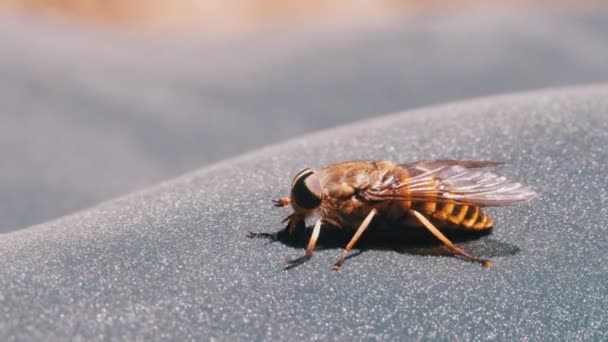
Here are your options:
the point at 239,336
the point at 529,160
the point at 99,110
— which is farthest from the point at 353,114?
the point at 239,336

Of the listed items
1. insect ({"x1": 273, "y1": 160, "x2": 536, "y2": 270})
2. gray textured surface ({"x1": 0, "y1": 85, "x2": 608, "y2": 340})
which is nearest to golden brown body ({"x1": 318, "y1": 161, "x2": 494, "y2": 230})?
insect ({"x1": 273, "y1": 160, "x2": 536, "y2": 270})

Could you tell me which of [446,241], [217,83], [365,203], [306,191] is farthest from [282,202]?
[217,83]

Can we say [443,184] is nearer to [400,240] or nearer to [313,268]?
[400,240]

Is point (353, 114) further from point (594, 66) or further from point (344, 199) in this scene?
point (344, 199)

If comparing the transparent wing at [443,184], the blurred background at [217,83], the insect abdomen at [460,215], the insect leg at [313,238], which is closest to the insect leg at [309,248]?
the insect leg at [313,238]

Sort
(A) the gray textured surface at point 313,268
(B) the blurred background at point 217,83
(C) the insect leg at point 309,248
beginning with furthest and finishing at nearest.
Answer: (B) the blurred background at point 217,83
(C) the insect leg at point 309,248
(A) the gray textured surface at point 313,268

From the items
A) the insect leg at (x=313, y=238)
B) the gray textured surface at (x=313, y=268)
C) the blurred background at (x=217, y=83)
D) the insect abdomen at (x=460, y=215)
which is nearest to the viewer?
the gray textured surface at (x=313, y=268)

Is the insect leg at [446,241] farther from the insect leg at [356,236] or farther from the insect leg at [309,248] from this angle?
the insect leg at [309,248]
